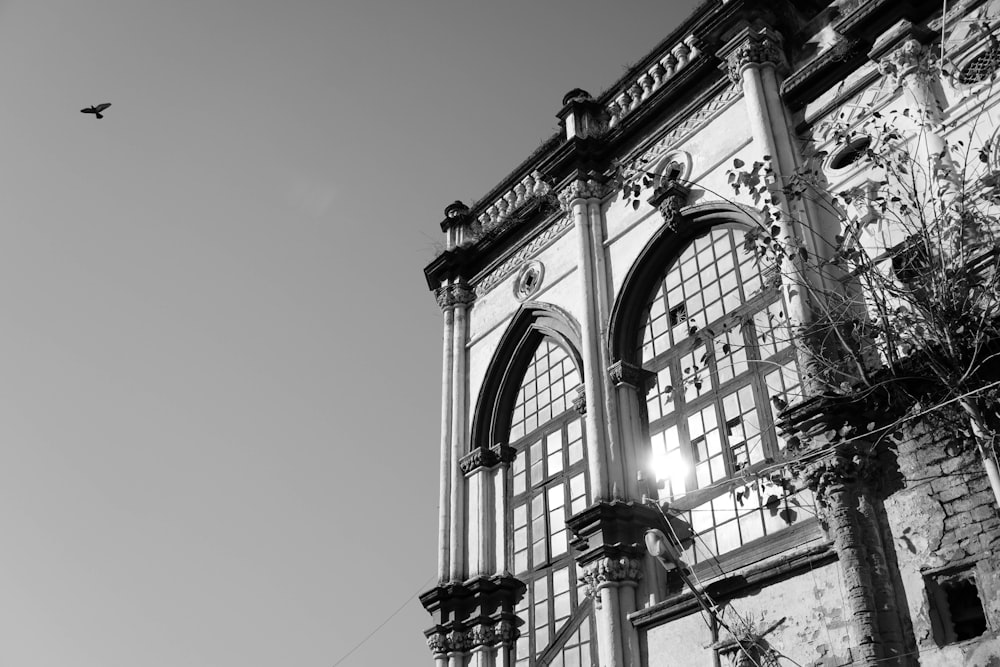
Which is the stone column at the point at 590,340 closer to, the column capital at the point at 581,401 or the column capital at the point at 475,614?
the column capital at the point at 581,401

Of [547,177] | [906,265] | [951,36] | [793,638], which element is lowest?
[793,638]

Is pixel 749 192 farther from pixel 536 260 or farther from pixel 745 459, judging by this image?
pixel 536 260

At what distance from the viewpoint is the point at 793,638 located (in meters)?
11.1

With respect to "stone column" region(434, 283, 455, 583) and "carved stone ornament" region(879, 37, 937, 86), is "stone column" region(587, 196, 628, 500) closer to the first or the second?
"stone column" region(434, 283, 455, 583)

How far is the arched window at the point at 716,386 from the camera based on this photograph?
12812mm

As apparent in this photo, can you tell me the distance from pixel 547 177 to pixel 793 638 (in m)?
9.27

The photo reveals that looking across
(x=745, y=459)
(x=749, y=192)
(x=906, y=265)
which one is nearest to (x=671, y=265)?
(x=749, y=192)

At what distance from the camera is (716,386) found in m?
13.9

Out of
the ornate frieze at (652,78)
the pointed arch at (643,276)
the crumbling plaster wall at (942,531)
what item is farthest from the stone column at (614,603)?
the ornate frieze at (652,78)

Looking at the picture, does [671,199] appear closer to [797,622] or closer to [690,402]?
[690,402]

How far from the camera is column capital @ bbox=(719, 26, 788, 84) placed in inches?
587

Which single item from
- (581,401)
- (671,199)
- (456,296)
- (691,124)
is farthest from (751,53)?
(456,296)

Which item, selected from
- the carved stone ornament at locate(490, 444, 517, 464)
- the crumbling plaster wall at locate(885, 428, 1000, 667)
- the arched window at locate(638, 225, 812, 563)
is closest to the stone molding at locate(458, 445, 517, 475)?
the carved stone ornament at locate(490, 444, 517, 464)

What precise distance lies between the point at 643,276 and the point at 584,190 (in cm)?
221
